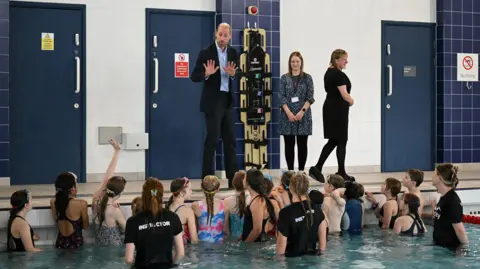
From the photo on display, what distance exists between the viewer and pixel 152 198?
20.7 ft

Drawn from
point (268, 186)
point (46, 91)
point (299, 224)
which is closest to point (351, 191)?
point (268, 186)

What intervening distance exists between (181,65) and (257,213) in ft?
12.8

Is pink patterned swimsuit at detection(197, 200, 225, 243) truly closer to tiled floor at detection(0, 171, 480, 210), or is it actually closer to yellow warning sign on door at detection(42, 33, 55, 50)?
tiled floor at detection(0, 171, 480, 210)

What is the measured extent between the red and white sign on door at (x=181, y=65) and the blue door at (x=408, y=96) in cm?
313

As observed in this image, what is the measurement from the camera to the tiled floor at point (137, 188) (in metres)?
8.85

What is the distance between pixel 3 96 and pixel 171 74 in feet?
7.55

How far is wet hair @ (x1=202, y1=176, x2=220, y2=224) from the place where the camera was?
8.08 metres

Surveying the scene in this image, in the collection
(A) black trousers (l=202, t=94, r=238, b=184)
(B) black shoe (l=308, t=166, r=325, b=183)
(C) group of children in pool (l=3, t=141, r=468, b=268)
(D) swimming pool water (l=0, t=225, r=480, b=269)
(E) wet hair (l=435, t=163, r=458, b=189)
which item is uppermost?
(A) black trousers (l=202, t=94, r=238, b=184)

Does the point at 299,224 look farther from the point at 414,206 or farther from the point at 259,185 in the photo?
the point at 414,206

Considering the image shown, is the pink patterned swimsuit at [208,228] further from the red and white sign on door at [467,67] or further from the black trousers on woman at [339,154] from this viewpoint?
the red and white sign on door at [467,67]

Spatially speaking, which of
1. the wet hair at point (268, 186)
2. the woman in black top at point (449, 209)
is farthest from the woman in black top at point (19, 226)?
the woman in black top at point (449, 209)

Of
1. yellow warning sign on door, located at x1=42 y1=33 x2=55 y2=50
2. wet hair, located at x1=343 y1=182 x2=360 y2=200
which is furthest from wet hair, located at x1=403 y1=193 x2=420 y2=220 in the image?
yellow warning sign on door, located at x1=42 y1=33 x2=55 y2=50

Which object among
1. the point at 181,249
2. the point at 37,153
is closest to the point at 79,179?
the point at 37,153

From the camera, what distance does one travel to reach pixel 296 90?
10.8 m
